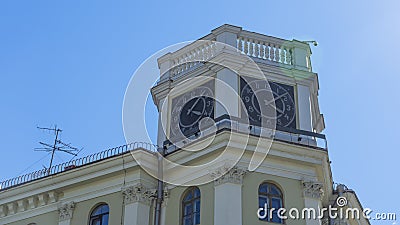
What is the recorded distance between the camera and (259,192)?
21125mm

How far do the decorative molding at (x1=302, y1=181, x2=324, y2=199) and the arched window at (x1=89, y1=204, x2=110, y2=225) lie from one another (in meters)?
6.44

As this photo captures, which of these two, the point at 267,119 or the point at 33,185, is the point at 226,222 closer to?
the point at 267,119

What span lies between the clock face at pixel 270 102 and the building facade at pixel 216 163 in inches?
1.5

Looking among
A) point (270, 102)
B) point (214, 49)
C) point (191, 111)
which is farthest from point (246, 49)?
point (191, 111)

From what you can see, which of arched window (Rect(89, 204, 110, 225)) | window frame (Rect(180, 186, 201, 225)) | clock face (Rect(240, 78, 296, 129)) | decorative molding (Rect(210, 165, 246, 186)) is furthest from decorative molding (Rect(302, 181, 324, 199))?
arched window (Rect(89, 204, 110, 225))

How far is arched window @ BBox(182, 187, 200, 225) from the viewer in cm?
2116

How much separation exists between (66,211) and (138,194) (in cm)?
291

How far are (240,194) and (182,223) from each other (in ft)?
6.96

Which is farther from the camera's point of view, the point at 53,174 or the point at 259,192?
the point at 53,174

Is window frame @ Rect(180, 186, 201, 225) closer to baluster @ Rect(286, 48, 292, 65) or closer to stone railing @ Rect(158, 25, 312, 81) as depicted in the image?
stone railing @ Rect(158, 25, 312, 81)

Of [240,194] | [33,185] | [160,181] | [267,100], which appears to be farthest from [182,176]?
[33,185]

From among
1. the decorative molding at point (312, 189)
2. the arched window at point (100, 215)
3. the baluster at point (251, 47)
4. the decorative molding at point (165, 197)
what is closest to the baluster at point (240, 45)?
the baluster at point (251, 47)

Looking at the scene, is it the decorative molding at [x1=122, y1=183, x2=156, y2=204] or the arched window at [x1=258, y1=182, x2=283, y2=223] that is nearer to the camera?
the arched window at [x1=258, y1=182, x2=283, y2=223]

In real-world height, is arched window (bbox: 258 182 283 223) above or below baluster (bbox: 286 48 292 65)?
below
